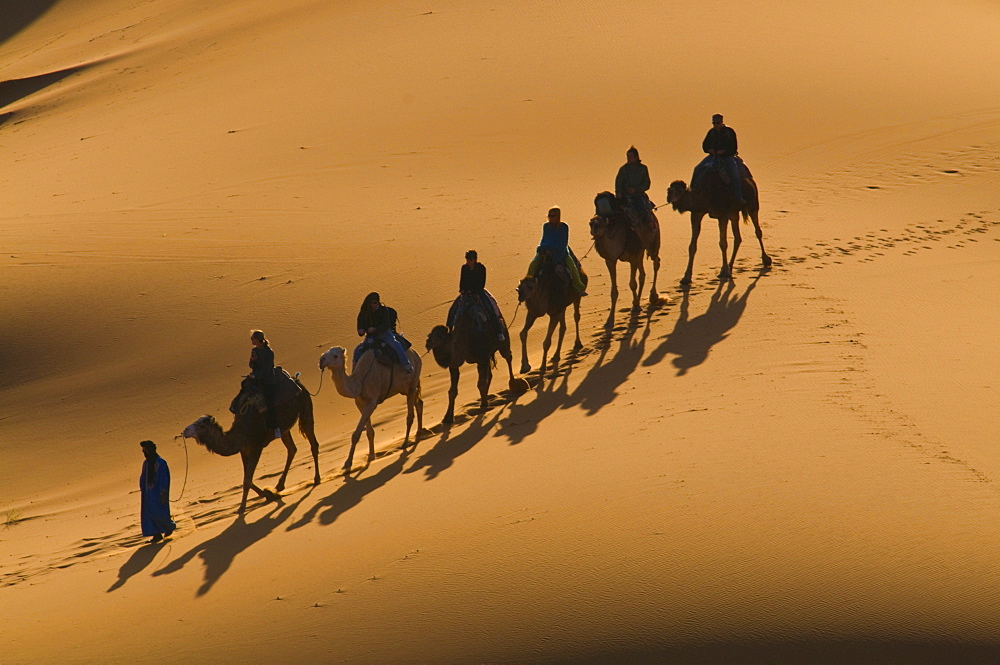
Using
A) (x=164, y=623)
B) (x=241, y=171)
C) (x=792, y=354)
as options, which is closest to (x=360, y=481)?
(x=164, y=623)

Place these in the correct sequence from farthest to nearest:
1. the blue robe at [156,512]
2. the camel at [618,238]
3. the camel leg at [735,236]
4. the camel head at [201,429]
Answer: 1. the camel leg at [735,236]
2. the camel at [618,238]
3. the camel head at [201,429]
4. the blue robe at [156,512]

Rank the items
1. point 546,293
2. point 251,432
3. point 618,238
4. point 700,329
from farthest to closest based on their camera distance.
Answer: point 618,238
point 700,329
point 546,293
point 251,432

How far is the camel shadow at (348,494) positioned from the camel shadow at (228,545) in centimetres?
30

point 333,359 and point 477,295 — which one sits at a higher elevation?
point 477,295

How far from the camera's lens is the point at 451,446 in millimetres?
12898

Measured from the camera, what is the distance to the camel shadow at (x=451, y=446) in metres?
12.2

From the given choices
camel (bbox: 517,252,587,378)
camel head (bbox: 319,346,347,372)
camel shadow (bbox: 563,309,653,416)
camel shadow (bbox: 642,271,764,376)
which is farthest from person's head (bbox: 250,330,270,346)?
camel shadow (bbox: 642,271,764,376)

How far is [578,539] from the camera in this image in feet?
31.0

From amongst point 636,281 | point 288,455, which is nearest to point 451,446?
point 288,455

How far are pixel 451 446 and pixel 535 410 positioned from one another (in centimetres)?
126

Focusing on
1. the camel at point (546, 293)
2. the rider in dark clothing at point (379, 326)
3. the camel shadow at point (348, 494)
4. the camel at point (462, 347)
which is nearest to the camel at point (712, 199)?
the camel at point (546, 293)

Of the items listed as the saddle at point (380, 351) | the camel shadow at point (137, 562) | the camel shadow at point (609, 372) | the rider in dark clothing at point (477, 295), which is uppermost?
the rider in dark clothing at point (477, 295)

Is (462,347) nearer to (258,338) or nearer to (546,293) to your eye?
(546,293)

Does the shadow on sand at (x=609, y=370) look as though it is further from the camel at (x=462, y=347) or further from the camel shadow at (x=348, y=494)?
the camel shadow at (x=348, y=494)
